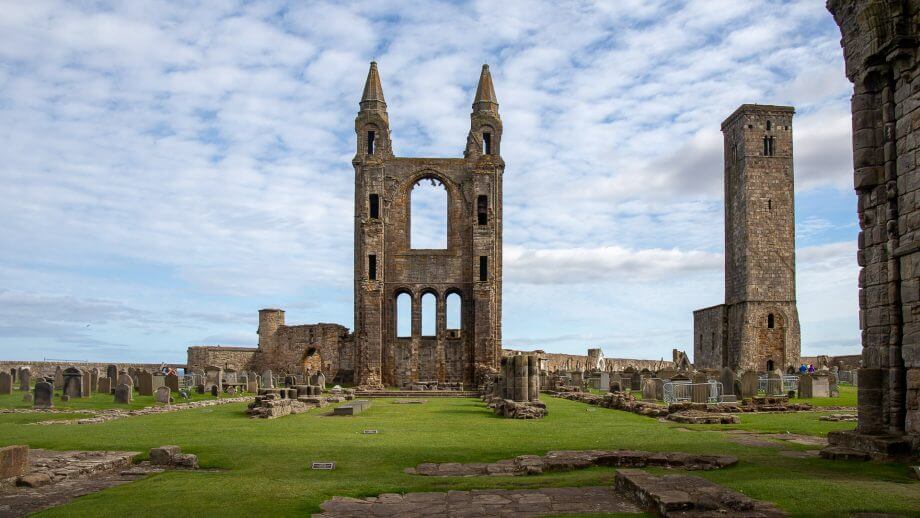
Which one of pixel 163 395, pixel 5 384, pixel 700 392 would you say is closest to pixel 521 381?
pixel 700 392

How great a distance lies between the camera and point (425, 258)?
129 ft

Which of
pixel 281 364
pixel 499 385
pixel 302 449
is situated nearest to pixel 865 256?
pixel 302 449

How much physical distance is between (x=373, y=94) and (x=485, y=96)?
5737 millimetres

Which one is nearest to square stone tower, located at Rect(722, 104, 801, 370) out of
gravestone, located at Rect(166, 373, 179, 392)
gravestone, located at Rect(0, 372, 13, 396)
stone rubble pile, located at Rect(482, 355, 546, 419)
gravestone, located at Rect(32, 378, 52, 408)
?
stone rubble pile, located at Rect(482, 355, 546, 419)

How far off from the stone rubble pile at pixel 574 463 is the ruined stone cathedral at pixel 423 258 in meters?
27.6

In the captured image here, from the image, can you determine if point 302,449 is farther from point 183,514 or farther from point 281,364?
point 281,364

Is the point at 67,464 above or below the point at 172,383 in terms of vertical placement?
above

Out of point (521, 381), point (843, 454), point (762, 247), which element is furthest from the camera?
point (762, 247)

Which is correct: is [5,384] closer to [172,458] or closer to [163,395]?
→ [163,395]

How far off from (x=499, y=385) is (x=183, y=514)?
730 inches

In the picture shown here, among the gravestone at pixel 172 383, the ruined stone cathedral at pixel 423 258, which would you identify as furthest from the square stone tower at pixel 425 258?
the gravestone at pixel 172 383

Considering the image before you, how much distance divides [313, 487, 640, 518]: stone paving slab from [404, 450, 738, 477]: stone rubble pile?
141cm

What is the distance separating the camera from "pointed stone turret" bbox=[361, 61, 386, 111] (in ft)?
129

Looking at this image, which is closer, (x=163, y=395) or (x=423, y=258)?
(x=163, y=395)
